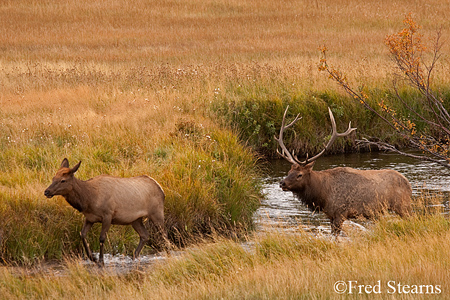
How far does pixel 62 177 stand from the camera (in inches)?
324

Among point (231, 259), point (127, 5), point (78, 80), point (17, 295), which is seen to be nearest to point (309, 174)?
Answer: point (231, 259)

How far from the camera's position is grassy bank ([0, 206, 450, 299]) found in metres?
6.57

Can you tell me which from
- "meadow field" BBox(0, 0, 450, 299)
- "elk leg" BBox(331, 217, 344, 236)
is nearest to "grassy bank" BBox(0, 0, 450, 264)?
"meadow field" BBox(0, 0, 450, 299)

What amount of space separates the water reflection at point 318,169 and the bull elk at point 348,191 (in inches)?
18.7

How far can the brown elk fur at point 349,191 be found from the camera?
9961 mm

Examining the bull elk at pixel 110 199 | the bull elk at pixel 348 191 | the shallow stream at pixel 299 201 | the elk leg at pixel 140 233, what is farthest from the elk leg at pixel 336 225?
the elk leg at pixel 140 233

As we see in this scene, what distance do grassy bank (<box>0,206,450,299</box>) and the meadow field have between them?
0.09ft

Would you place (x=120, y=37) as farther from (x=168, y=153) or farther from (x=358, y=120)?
(x=168, y=153)

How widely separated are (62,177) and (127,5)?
36833 millimetres

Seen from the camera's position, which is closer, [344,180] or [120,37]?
[344,180]

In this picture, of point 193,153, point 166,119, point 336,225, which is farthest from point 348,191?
point 166,119

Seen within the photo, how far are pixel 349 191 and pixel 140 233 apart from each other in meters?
3.48

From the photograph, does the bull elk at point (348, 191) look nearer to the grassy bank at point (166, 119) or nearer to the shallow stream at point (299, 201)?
the shallow stream at point (299, 201)

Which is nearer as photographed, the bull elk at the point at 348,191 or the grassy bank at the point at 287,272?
the grassy bank at the point at 287,272
